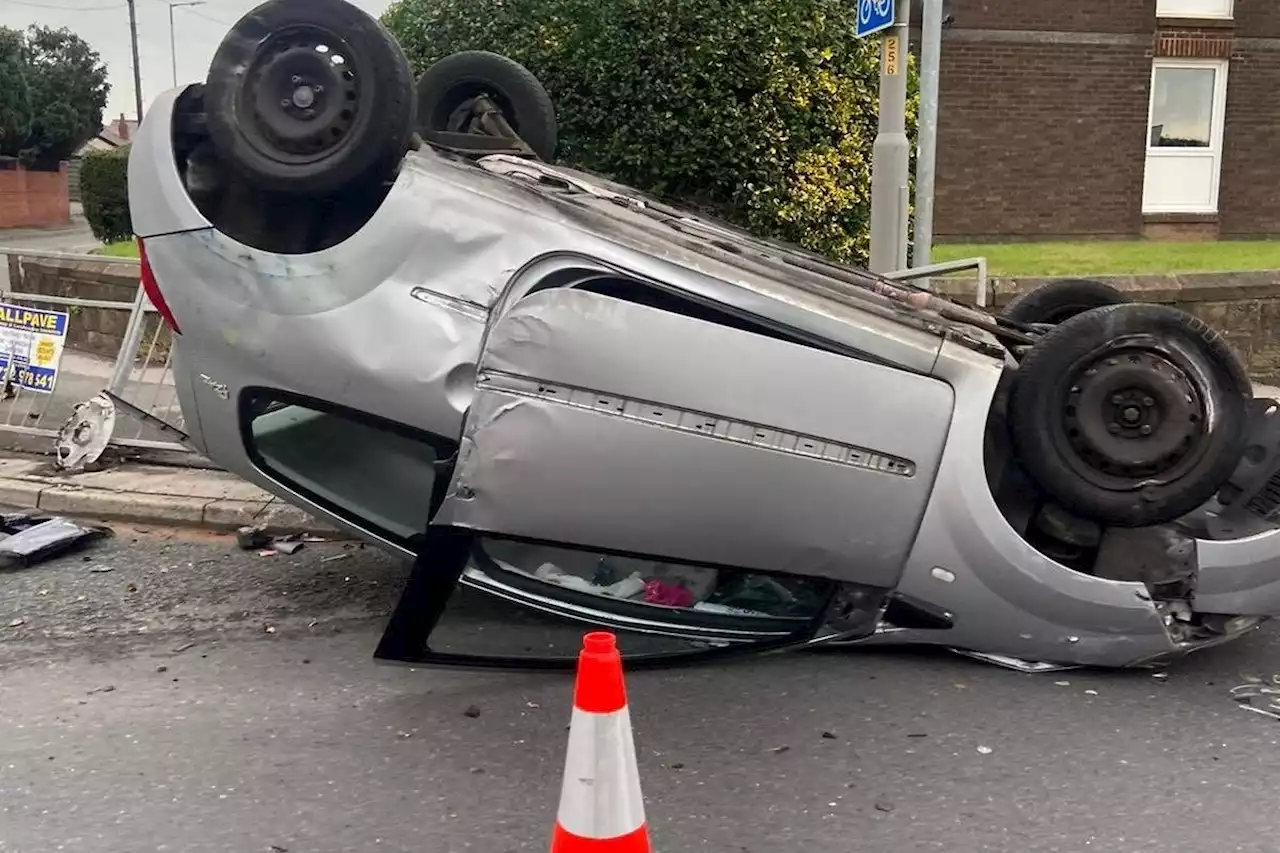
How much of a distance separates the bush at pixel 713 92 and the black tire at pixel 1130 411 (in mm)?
4891

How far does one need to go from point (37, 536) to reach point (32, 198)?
117 feet

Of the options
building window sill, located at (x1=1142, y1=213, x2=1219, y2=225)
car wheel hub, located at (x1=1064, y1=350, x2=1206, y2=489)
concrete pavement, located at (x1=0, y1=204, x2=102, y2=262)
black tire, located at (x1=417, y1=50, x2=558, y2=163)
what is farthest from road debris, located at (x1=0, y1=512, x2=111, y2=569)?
concrete pavement, located at (x1=0, y1=204, x2=102, y2=262)

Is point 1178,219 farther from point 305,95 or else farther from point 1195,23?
point 305,95

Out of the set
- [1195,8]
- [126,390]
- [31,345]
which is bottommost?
[126,390]

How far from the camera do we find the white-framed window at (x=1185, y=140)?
14.9m

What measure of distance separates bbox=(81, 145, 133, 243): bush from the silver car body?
517 inches

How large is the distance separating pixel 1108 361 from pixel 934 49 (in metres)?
3.55

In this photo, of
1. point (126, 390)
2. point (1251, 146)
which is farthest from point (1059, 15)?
point (126, 390)

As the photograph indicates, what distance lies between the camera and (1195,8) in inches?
575

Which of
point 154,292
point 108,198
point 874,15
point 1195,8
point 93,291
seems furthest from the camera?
point 108,198

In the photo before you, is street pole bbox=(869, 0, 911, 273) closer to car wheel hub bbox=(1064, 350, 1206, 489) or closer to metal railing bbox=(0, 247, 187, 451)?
car wheel hub bbox=(1064, 350, 1206, 489)

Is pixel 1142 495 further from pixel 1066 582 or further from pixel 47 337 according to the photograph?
pixel 47 337

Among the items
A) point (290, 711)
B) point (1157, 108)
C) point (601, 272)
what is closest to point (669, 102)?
point (601, 272)

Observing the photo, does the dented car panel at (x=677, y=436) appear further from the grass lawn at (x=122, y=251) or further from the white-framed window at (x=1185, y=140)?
the white-framed window at (x=1185, y=140)
